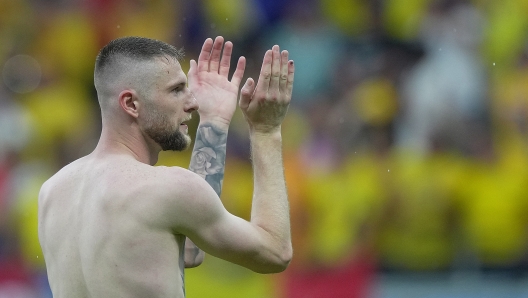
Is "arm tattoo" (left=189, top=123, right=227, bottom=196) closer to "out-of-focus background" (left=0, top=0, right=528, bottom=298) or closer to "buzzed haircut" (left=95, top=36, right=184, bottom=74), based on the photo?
"buzzed haircut" (left=95, top=36, right=184, bottom=74)

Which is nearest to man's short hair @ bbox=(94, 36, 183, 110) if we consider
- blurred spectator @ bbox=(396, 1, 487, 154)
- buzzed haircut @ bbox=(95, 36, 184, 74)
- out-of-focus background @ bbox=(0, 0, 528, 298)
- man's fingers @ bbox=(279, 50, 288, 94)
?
buzzed haircut @ bbox=(95, 36, 184, 74)

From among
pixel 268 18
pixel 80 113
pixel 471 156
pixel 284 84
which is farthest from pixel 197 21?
pixel 284 84

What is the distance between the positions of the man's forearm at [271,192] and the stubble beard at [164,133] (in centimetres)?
31

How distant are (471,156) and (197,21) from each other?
3.07 meters

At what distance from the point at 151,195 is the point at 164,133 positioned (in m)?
0.37

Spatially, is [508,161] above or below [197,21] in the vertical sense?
below

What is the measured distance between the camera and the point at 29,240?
7.89m

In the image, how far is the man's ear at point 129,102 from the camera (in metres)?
3.32

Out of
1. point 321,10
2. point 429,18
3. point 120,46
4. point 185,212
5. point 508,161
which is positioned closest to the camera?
point 185,212

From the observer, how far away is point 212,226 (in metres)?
3.17

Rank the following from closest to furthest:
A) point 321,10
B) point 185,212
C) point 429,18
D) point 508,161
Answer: point 185,212, point 508,161, point 429,18, point 321,10

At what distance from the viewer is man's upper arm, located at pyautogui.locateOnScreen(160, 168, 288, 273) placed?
3096 mm

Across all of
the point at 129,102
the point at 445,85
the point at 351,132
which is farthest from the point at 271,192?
the point at 445,85

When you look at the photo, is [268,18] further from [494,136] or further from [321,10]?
[494,136]
